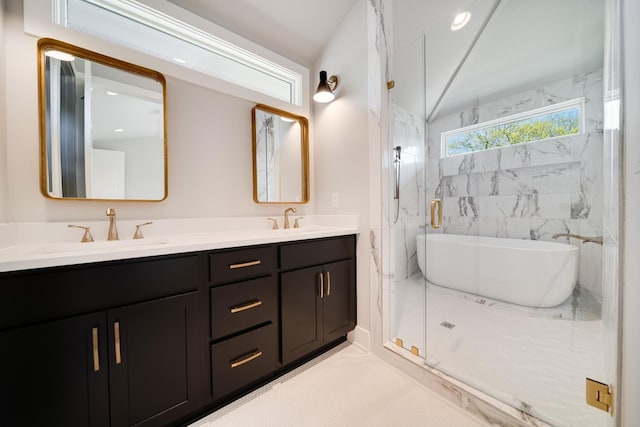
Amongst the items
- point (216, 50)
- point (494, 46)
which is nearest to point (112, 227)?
point (216, 50)

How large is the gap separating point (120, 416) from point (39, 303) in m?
0.55

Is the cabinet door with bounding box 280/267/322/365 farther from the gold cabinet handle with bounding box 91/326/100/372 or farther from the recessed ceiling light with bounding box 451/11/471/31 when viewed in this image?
the recessed ceiling light with bounding box 451/11/471/31

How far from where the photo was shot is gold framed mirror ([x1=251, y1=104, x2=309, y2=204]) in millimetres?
1882

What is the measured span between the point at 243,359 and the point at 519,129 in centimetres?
271

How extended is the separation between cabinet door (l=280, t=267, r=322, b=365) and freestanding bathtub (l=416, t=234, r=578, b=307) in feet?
3.14

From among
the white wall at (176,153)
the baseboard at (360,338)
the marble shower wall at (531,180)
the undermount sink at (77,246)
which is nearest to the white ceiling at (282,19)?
the white wall at (176,153)

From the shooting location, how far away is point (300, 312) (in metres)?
1.47

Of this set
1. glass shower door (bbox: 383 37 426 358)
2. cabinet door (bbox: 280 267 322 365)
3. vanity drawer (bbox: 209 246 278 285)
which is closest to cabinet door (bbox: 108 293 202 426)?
vanity drawer (bbox: 209 246 278 285)

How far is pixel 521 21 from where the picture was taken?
1724 mm

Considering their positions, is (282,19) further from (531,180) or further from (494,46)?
(531,180)

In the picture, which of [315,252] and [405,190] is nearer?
[315,252]

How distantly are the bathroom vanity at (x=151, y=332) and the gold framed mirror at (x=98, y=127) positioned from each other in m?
0.67

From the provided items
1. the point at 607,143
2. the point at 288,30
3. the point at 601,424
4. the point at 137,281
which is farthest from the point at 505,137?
the point at 137,281

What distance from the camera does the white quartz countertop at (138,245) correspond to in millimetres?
784
